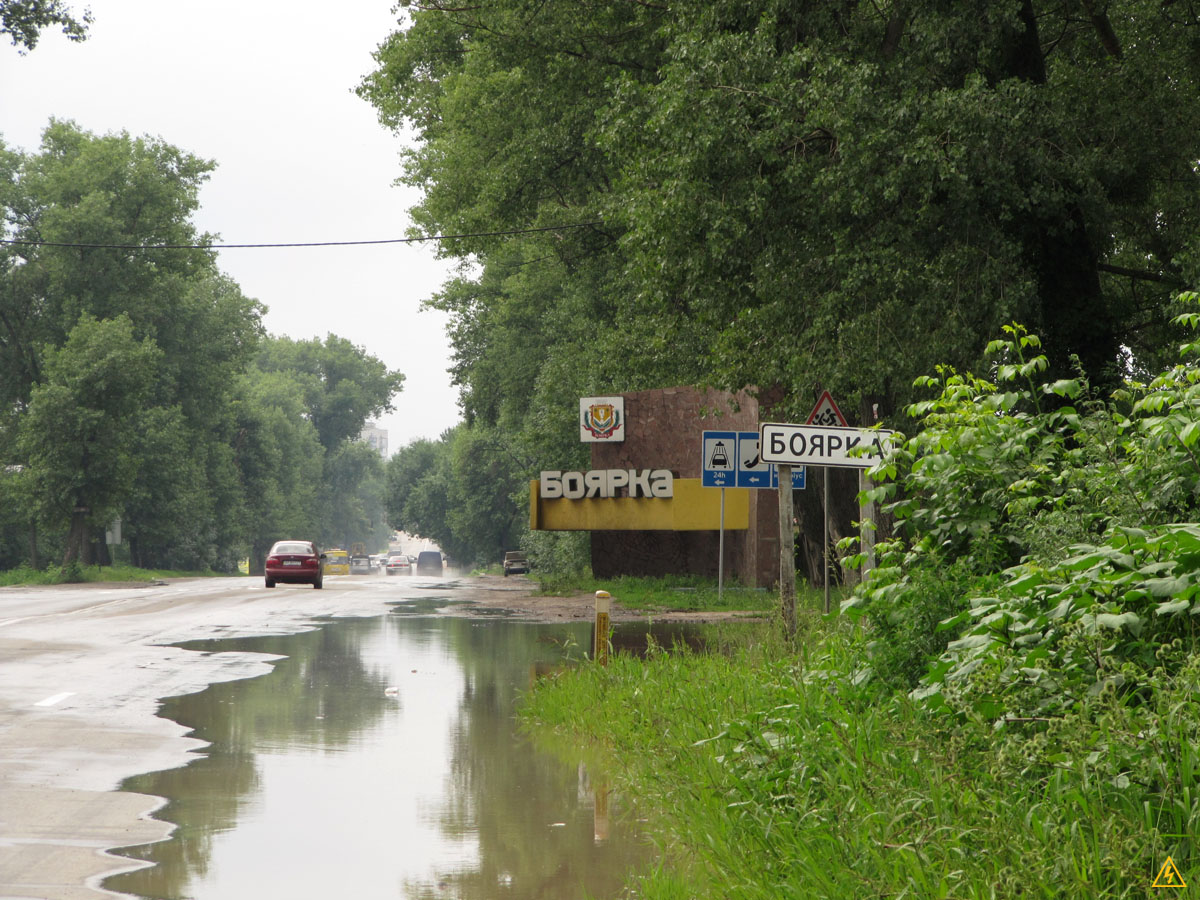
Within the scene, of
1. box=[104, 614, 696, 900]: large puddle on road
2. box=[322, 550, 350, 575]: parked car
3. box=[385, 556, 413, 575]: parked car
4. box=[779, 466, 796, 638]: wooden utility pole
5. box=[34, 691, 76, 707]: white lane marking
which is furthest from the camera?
box=[385, 556, 413, 575]: parked car

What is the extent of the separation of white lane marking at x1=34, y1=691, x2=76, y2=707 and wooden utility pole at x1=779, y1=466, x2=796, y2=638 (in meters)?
6.68

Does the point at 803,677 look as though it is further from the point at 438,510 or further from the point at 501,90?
the point at 438,510

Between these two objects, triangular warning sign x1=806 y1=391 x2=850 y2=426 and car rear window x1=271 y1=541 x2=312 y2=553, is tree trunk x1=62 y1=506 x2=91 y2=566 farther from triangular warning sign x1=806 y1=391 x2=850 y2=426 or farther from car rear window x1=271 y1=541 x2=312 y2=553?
triangular warning sign x1=806 y1=391 x2=850 y2=426

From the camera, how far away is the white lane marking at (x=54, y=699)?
451 inches

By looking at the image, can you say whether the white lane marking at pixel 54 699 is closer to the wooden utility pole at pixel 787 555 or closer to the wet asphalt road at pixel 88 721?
the wet asphalt road at pixel 88 721

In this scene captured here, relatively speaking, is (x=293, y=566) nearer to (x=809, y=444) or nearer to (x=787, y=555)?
(x=787, y=555)

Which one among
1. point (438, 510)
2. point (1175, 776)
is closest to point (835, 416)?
point (1175, 776)

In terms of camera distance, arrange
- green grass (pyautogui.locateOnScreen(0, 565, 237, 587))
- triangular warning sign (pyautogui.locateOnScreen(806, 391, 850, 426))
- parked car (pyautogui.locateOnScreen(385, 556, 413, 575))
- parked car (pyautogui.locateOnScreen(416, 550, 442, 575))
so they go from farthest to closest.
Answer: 1. parked car (pyautogui.locateOnScreen(416, 550, 442, 575))
2. parked car (pyautogui.locateOnScreen(385, 556, 413, 575))
3. green grass (pyautogui.locateOnScreen(0, 565, 237, 587))
4. triangular warning sign (pyautogui.locateOnScreen(806, 391, 850, 426))

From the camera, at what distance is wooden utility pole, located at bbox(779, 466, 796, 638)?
11094 mm

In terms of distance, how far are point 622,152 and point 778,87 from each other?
10.8 feet

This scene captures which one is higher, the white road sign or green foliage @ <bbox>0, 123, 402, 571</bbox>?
green foliage @ <bbox>0, 123, 402, 571</bbox>

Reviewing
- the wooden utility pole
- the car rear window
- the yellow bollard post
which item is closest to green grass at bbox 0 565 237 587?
the car rear window

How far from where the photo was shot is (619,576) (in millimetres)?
35344

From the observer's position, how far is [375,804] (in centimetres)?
769
